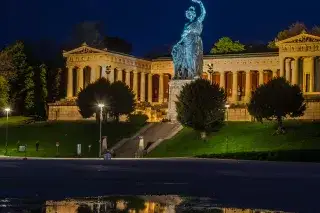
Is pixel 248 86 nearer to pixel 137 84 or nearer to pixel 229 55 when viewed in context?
pixel 229 55

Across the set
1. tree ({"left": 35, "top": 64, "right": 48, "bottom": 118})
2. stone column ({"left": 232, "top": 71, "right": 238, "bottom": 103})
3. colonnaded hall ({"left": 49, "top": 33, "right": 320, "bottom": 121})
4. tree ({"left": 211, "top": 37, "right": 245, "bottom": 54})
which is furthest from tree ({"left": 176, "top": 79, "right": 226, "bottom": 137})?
tree ({"left": 211, "top": 37, "right": 245, "bottom": 54})

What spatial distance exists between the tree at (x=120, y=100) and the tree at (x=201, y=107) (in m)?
18.8

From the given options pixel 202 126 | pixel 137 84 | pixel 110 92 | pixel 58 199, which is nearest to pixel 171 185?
pixel 58 199

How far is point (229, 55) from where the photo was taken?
121 metres

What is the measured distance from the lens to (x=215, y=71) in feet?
403

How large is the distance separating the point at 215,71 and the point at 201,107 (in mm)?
44177

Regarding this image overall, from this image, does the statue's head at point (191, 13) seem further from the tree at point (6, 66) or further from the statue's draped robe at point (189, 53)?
the tree at point (6, 66)

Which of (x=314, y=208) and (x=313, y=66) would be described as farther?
(x=313, y=66)

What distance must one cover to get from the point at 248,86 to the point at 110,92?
30504 millimetres

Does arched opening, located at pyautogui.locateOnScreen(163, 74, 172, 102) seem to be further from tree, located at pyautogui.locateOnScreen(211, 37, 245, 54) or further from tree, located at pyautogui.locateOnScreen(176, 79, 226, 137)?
tree, located at pyautogui.locateOnScreen(176, 79, 226, 137)

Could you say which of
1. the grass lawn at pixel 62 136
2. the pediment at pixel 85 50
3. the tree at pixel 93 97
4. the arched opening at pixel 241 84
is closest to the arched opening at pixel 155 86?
the arched opening at pixel 241 84

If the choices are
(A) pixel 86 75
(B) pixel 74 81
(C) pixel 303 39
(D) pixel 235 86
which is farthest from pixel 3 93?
(C) pixel 303 39

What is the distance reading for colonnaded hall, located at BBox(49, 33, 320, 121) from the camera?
10994 centimetres

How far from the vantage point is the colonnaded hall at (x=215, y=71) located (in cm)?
10994
